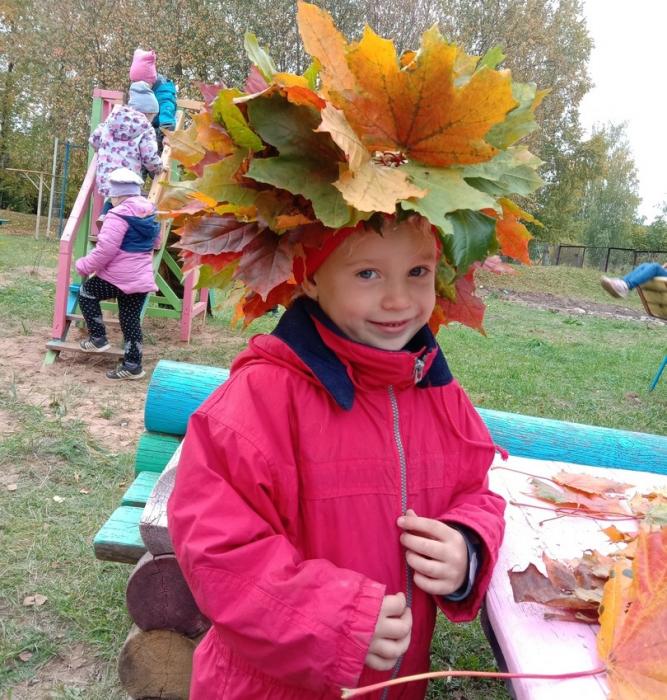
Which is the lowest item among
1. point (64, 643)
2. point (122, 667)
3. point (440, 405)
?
point (64, 643)

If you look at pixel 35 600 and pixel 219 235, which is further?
pixel 35 600

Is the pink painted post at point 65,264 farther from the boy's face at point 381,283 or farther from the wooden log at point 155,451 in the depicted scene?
the boy's face at point 381,283

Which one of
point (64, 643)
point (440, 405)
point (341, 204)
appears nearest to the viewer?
point (341, 204)

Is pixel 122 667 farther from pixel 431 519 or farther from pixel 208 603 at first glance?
pixel 431 519

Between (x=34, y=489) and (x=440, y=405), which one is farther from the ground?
(x=440, y=405)

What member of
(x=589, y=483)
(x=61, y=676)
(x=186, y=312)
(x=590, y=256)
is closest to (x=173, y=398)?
(x=61, y=676)

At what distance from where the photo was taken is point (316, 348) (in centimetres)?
149

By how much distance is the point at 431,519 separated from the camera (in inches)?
57.9

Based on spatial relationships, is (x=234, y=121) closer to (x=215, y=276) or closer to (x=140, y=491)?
(x=215, y=276)

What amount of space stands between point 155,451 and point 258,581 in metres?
1.88

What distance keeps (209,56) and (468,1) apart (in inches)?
324

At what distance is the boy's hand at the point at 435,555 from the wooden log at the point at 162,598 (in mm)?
973

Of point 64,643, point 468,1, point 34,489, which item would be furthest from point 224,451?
point 468,1

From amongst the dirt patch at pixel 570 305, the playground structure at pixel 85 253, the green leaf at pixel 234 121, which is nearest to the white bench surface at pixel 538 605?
the green leaf at pixel 234 121
